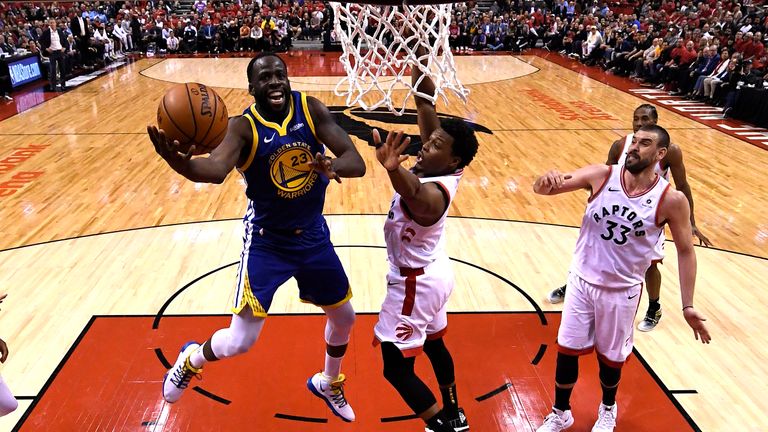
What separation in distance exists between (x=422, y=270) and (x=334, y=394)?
39.6 inches

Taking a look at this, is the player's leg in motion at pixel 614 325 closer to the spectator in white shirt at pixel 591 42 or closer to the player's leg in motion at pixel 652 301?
the player's leg in motion at pixel 652 301

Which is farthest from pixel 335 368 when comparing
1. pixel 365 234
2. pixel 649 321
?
pixel 365 234

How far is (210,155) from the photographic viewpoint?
9.43 ft

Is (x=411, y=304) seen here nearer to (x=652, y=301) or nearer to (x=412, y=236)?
(x=412, y=236)

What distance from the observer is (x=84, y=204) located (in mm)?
7145

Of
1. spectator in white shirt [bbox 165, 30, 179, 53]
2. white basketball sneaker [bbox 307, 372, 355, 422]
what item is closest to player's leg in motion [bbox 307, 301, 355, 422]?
white basketball sneaker [bbox 307, 372, 355, 422]

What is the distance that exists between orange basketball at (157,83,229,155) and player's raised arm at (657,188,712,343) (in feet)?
6.99

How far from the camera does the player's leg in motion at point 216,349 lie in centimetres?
320

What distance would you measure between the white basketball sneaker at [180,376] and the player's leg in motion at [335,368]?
682 mm

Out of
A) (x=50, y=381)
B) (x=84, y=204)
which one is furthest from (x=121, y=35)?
(x=50, y=381)

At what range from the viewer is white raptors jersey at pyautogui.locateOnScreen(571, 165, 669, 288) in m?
3.05

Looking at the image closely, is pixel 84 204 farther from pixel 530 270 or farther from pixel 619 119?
pixel 619 119

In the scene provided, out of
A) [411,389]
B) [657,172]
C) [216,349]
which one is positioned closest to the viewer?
[411,389]

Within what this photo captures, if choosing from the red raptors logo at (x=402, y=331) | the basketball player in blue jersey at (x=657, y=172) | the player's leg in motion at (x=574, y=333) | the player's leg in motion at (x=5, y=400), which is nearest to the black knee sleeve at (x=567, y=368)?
the player's leg in motion at (x=574, y=333)
